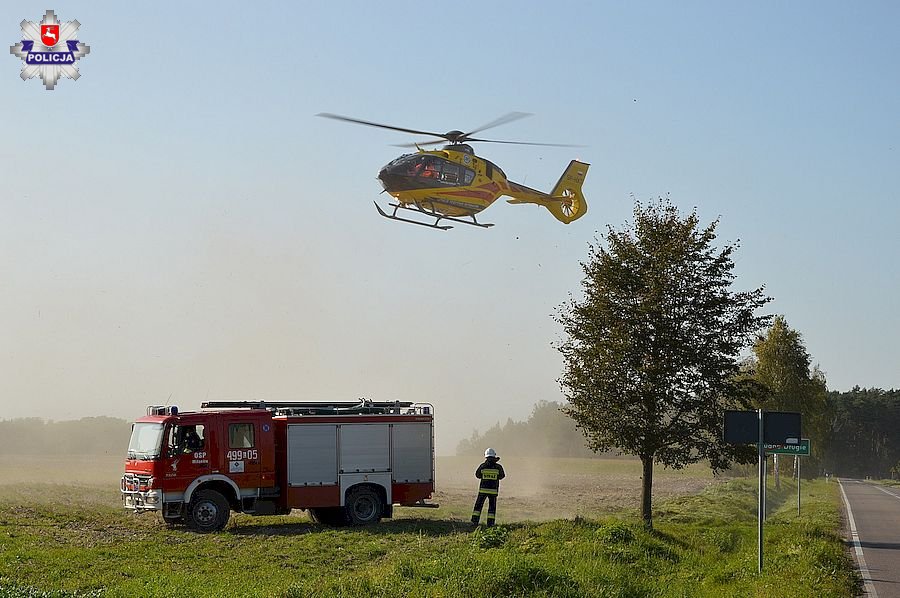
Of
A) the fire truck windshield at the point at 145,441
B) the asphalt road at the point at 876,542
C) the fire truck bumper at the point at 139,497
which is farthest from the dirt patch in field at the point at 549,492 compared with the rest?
the fire truck windshield at the point at 145,441

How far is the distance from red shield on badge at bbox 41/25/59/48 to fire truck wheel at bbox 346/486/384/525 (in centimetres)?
1370

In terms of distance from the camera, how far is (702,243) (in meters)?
27.9

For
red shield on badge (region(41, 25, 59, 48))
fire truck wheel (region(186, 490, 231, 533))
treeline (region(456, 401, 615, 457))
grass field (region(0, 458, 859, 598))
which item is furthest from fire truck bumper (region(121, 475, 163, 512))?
treeline (region(456, 401, 615, 457))

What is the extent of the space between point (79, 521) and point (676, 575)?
14.0 m

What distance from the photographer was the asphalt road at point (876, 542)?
59.4ft

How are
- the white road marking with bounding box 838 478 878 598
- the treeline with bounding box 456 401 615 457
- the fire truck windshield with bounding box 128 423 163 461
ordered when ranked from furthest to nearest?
the treeline with bounding box 456 401 615 457, the fire truck windshield with bounding box 128 423 163 461, the white road marking with bounding box 838 478 878 598

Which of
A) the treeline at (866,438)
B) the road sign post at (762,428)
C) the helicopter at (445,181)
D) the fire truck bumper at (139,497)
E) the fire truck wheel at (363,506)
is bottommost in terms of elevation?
the treeline at (866,438)

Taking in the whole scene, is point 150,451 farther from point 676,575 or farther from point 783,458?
point 783,458

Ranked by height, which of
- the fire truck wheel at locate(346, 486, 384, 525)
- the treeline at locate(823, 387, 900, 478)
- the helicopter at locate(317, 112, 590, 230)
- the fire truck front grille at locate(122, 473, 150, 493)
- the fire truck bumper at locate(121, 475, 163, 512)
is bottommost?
the treeline at locate(823, 387, 900, 478)

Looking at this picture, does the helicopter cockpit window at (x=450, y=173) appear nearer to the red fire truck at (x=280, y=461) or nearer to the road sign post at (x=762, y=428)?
the red fire truck at (x=280, y=461)

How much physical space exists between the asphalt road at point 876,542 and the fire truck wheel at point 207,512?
1430 cm

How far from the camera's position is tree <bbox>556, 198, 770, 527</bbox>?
89.7 ft

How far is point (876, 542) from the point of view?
85.4ft

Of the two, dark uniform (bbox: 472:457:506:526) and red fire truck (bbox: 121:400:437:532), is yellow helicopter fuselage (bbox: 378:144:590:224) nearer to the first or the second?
red fire truck (bbox: 121:400:437:532)
